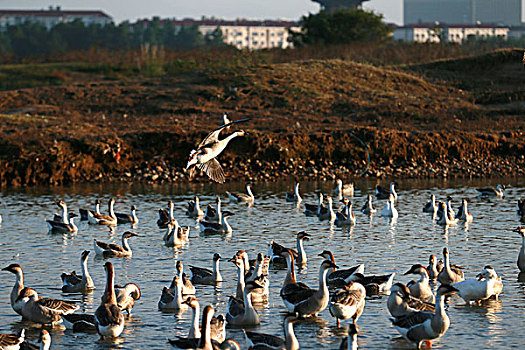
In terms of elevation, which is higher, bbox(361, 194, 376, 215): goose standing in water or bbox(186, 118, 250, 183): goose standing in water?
bbox(186, 118, 250, 183): goose standing in water

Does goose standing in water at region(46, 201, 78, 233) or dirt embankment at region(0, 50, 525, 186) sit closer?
goose standing in water at region(46, 201, 78, 233)

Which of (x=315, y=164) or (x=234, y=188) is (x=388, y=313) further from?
(x=315, y=164)

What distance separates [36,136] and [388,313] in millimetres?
27380

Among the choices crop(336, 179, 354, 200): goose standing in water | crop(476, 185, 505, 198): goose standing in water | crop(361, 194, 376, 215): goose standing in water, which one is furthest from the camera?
crop(336, 179, 354, 200): goose standing in water

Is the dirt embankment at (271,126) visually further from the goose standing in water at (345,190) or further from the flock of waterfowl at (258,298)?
the flock of waterfowl at (258,298)

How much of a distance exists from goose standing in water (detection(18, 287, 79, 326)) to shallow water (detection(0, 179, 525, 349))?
23 centimetres

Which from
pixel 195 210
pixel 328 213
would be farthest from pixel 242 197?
pixel 328 213

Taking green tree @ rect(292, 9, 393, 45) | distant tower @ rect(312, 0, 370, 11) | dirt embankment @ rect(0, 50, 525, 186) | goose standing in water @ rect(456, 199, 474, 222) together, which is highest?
distant tower @ rect(312, 0, 370, 11)

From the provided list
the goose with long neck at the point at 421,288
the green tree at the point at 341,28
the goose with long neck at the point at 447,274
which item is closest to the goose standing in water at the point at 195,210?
the goose with long neck at the point at 447,274

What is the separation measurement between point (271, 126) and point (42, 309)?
94.0 feet

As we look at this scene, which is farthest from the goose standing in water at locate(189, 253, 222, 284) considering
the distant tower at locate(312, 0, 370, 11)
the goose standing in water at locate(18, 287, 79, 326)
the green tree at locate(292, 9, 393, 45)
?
the distant tower at locate(312, 0, 370, 11)

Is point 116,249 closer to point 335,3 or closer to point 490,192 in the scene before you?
point 490,192

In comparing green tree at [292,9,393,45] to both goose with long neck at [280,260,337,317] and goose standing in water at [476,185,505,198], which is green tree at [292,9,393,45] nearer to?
goose standing in water at [476,185,505,198]

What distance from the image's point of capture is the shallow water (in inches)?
644
